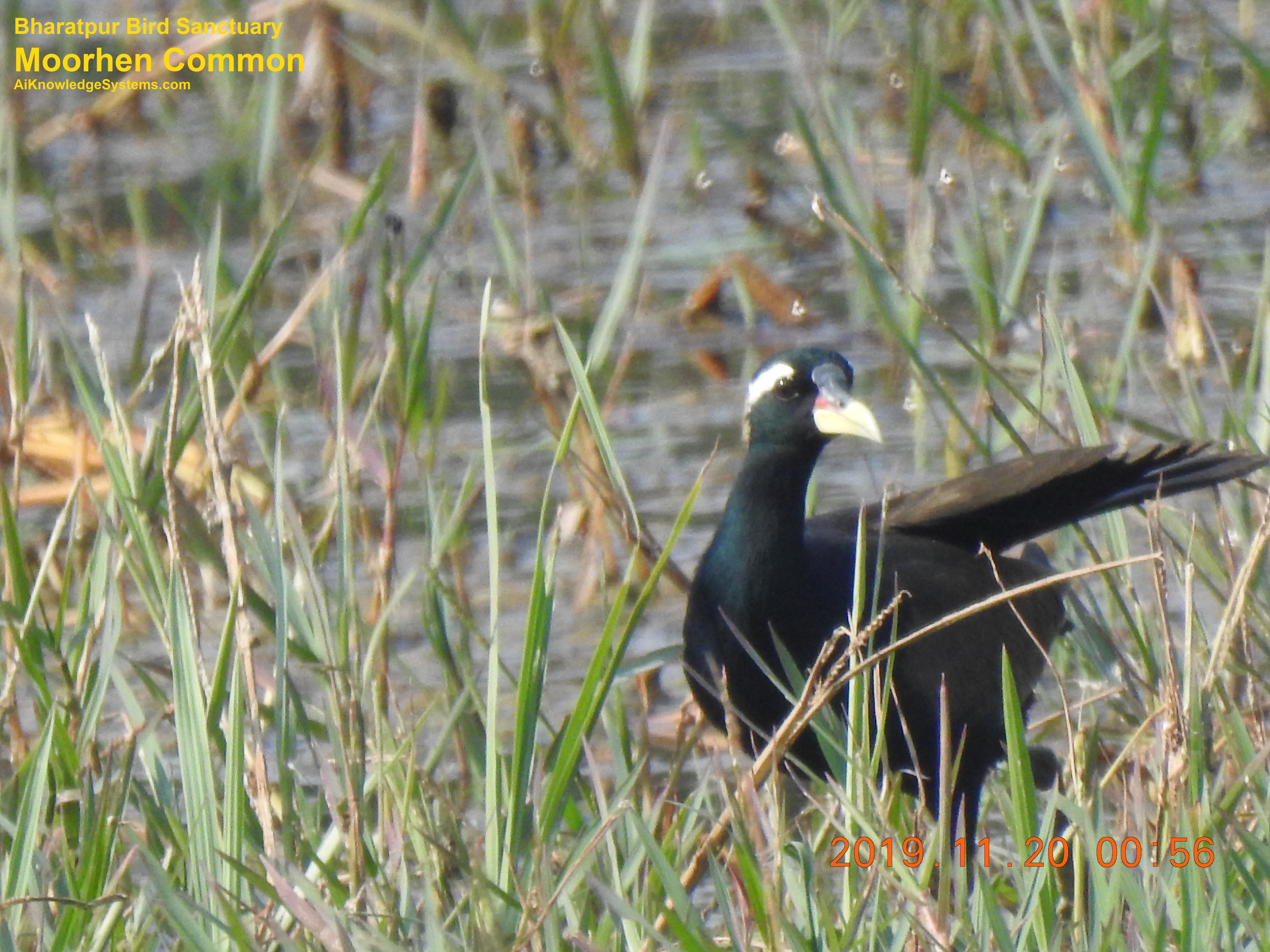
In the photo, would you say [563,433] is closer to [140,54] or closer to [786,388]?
→ [786,388]

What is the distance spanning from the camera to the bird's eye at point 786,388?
284 centimetres

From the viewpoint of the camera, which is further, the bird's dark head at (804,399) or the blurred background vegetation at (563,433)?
the bird's dark head at (804,399)

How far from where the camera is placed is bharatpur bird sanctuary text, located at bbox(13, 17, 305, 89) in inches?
193

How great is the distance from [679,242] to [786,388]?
7.42 feet

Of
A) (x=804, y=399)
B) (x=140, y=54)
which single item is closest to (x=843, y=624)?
(x=804, y=399)

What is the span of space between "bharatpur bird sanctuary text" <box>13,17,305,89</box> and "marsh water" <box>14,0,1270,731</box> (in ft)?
0.35

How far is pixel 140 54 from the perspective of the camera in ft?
19.0

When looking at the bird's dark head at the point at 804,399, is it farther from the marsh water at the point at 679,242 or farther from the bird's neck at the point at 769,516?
the marsh water at the point at 679,242

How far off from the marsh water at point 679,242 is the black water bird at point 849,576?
0.13 meters

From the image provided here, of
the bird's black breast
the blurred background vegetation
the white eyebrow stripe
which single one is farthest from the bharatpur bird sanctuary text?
the bird's black breast

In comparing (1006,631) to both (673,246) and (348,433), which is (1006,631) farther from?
(673,246)
